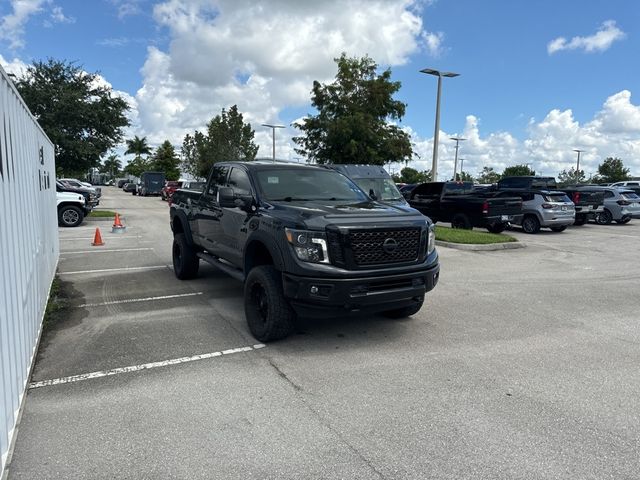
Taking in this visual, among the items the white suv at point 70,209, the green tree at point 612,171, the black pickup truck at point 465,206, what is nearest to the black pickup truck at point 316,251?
the black pickup truck at point 465,206

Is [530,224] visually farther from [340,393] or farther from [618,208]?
[340,393]

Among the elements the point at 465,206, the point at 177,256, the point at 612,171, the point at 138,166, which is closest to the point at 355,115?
the point at 465,206

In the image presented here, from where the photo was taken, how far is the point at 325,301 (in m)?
4.69

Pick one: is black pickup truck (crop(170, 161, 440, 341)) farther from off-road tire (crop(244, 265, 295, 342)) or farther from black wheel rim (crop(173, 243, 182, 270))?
black wheel rim (crop(173, 243, 182, 270))

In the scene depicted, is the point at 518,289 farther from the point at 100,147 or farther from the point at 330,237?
the point at 100,147

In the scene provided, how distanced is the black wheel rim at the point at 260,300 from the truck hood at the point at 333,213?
859 millimetres

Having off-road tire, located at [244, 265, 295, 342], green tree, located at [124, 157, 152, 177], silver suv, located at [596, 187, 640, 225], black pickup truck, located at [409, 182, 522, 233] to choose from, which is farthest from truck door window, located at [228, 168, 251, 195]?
green tree, located at [124, 157, 152, 177]

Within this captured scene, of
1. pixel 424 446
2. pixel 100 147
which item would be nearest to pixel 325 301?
pixel 424 446

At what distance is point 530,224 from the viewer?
1727 cm

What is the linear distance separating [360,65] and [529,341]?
20.1 metres

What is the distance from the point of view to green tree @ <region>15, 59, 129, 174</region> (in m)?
24.3

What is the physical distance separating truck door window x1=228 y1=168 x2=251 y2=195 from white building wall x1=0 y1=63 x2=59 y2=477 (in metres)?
2.33

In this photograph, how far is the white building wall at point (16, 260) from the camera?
126 inches

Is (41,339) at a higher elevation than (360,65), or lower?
lower
